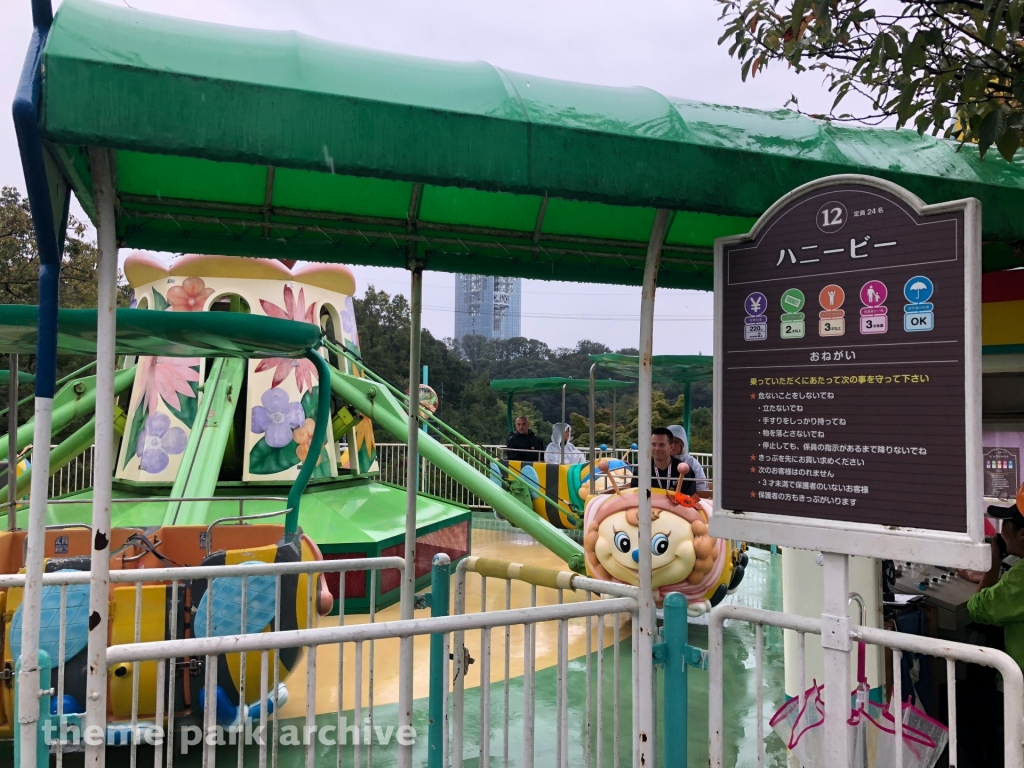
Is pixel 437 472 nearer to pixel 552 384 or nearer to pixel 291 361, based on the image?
pixel 552 384

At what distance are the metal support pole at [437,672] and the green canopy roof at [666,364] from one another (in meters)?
6.58

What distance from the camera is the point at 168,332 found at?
13.4ft

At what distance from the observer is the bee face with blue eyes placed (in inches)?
206

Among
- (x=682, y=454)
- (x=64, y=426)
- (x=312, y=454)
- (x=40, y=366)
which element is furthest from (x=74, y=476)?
(x=40, y=366)

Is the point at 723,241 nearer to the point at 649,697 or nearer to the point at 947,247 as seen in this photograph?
the point at 947,247

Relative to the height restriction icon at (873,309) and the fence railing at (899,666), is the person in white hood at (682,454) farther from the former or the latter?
the height restriction icon at (873,309)

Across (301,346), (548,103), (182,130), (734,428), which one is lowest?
(734,428)

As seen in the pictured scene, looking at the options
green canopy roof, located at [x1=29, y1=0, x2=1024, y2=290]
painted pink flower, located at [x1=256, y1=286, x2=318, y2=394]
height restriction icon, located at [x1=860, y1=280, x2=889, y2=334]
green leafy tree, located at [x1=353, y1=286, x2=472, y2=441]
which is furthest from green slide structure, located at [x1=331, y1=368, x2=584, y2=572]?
green leafy tree, located at [x1=353, y1=286, x2=472, y2=441]

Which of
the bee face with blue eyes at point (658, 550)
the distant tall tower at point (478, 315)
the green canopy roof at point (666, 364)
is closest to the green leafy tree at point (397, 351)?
the distant tall tower at point (478, 315)

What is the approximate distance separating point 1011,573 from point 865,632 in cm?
117

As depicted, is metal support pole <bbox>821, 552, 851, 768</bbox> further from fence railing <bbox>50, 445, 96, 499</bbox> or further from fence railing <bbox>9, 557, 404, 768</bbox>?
fence railing <bbox>50, 445, 96, 499</bbox>

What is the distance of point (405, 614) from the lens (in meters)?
3.20

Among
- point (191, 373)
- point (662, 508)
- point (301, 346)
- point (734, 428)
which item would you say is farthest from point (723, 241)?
point (191, 373)

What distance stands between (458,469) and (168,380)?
355cm
